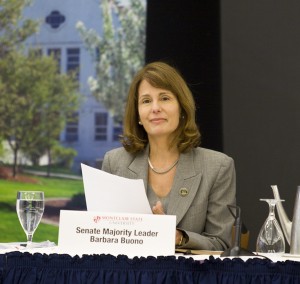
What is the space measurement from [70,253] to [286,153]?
3112 mm

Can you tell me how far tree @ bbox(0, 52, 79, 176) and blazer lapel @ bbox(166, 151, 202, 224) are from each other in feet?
10.3

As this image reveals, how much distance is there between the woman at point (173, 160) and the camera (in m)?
2.83

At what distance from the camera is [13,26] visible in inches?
242

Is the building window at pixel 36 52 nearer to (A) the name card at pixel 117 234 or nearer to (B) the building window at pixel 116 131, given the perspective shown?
(B) the building window at pixel 116 131

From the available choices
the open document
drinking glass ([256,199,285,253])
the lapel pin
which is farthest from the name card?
the lapel pin

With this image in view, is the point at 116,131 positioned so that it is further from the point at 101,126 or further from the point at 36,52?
the point at 36,52

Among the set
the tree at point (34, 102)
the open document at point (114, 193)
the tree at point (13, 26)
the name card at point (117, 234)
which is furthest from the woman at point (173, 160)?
the tree at point (13, 26)

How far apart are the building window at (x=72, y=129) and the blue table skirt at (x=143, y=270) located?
13.7 feet

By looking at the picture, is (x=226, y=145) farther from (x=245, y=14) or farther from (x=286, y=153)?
(x=245, y=14)

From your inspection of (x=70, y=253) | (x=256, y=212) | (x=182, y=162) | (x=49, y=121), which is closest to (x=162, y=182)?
(x=182, y=162)

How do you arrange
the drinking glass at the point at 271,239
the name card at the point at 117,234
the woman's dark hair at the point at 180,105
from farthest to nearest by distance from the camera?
the woman's dark hair at the point at 180,105, the drinking glass at the point at 271,239, the name card at the point at 117,234

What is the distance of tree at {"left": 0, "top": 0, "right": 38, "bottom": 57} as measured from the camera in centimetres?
609

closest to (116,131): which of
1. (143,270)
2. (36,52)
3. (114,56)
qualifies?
(114,56)

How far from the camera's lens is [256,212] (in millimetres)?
4914
